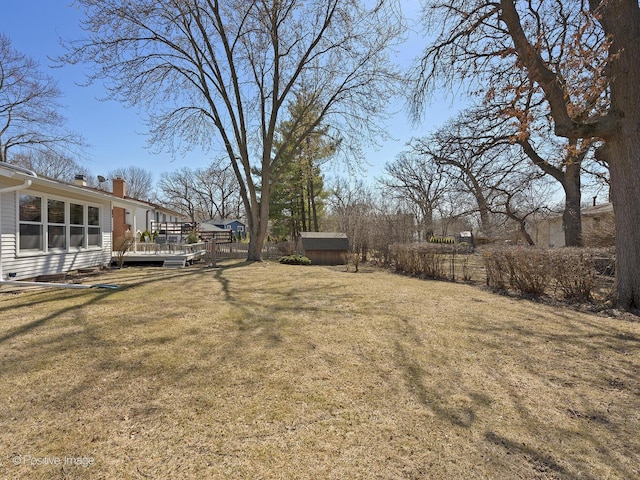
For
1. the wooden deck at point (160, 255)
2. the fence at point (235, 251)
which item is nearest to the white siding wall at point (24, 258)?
the wooden deck at point (160, 255)

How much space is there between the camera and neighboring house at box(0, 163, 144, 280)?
25.5 feet

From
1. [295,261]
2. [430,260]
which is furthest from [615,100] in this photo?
[295,261]

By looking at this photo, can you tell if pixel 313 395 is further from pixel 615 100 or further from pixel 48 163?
pixel 48 163

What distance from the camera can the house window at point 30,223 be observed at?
8.39 meters

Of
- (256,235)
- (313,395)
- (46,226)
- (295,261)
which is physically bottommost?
(313,395)

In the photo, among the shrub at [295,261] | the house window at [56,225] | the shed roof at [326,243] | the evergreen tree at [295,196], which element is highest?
the evergreen tree at [295,196]

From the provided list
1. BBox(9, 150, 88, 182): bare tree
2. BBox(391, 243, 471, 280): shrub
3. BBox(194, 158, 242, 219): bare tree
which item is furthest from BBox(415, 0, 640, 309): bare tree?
BBox(194, 158, 242, 219): bare tree

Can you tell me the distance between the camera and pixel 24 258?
27.3ft

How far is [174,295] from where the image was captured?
7.26m

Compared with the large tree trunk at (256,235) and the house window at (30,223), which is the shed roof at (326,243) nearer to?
the large tree trunk at (256,235)

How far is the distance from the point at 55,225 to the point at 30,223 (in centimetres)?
86

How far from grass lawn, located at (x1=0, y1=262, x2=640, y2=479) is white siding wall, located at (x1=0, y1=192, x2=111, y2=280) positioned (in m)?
2.86

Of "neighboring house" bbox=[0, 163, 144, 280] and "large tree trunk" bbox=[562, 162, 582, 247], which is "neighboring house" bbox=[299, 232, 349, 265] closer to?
"neighboring house" bbox=[0, 163, 144, 280]

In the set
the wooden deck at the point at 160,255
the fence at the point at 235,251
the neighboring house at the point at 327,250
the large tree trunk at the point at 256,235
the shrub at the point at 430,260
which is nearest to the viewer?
the shrub at the point at 430,260
